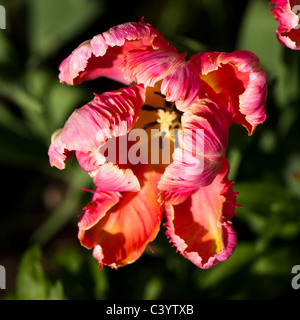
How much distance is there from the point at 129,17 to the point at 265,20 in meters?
0.78

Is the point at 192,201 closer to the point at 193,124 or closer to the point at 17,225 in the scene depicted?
the point at 193,124

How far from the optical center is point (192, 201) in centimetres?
138

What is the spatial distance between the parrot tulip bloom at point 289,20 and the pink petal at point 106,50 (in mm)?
303

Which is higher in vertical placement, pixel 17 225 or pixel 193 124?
pixel 193 124

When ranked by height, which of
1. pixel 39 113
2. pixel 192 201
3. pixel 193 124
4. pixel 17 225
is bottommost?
pixel 17 225

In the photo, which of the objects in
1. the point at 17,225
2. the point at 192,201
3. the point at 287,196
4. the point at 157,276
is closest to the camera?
the point at 192,201

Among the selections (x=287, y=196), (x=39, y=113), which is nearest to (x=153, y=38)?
(x=287, y=196)

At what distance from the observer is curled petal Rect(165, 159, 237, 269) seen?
1253mm

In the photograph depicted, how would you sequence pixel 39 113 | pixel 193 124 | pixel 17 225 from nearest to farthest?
pixel 193 124 → pixel 39 113 → pixel 17 225

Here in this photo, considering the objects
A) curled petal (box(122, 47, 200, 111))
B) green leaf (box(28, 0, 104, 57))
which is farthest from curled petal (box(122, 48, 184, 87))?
green leaf (box(28, 0, 104, 57))

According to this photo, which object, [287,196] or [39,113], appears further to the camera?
[39,113]

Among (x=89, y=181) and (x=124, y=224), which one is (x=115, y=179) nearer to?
(x=124, y=224)

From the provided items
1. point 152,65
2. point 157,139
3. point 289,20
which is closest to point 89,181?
point 157,139

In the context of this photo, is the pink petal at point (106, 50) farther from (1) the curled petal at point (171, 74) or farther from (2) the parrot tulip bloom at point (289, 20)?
(2) the parrot tulip bloom at point (289, 20)
